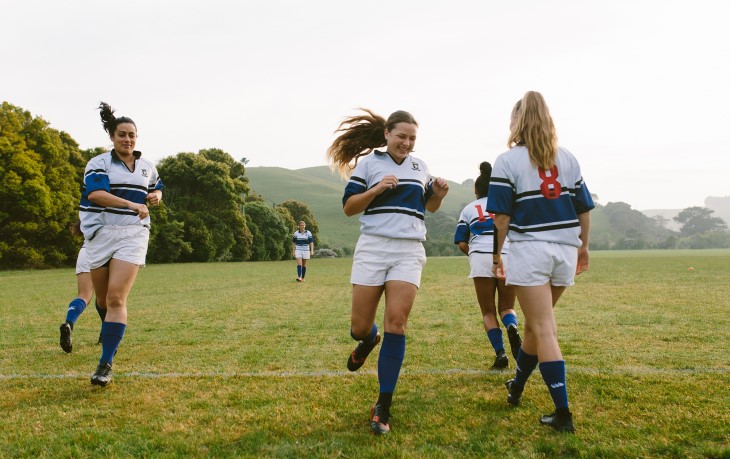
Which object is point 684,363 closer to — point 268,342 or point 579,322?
point 579,322

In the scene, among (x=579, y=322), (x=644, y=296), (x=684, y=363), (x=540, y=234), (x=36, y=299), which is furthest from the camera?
(x=36, y=299)

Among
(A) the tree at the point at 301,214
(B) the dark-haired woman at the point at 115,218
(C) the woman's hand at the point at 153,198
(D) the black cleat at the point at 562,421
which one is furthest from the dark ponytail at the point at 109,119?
(A) the tree at the point at 301,214

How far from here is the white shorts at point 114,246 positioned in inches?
208

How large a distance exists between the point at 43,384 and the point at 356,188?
3298mm

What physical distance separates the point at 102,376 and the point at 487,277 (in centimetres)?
359

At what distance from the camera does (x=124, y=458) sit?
10.5 ft

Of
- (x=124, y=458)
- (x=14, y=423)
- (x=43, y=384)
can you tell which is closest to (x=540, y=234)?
(x=124, y=458)

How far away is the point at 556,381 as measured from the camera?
364 centimetres

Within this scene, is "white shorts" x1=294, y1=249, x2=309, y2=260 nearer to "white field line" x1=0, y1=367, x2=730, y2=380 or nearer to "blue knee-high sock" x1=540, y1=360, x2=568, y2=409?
"white field line" x1=0, y1=367, x2=730, y2=380

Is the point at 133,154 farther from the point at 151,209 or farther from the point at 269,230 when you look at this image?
the point at 269,230

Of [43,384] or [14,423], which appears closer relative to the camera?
[14,423]

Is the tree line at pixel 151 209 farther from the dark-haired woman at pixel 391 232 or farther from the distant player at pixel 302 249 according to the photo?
the dark-haired woman at pixel 391 232

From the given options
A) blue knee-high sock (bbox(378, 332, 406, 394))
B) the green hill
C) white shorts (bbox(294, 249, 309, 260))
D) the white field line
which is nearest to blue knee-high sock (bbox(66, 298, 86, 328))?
the white field line

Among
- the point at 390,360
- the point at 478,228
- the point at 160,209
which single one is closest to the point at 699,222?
the point at 160,209
